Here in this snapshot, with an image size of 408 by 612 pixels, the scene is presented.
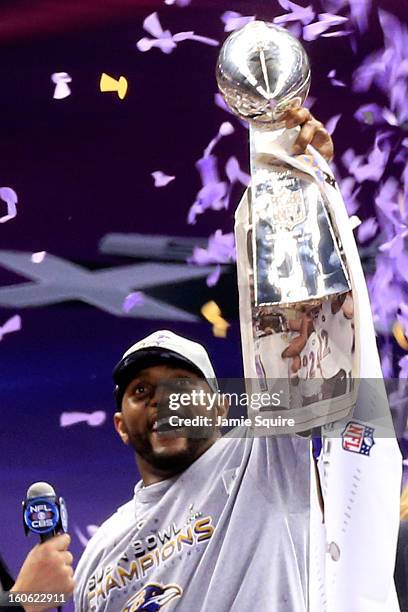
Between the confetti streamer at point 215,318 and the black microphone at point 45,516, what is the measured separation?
1.86 feet

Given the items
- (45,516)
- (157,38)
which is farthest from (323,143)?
(45,516)

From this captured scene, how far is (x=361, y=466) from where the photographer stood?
2488 millimetres

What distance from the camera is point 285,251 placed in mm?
2549

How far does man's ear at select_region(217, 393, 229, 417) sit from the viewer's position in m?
2.78

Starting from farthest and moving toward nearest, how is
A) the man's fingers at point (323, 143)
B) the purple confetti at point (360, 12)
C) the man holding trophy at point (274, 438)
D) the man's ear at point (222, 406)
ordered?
1. the purple confetti at point (360, 12)
2. the man's ear at point (222, 406)
3. the man's fingers at point (323, 143)
4. the man holding trophy at point (274, 438)

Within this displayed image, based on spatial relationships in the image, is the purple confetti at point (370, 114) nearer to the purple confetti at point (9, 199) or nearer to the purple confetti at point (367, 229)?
the purple confetti at point (367, 229)

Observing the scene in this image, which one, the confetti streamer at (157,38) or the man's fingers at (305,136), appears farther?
the confetti streamer at (157,38)

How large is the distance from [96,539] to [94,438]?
0.25m

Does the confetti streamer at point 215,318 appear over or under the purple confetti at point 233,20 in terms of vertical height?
under

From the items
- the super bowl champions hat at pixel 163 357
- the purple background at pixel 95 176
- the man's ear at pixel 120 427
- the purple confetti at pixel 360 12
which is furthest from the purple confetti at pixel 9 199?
the purple confetti at pixel 360 12

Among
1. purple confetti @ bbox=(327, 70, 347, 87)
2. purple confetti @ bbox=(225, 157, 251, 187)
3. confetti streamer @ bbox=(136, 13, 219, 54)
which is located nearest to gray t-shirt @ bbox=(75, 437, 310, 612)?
purple confetti @ bbox=(225, 157, 251, 187)

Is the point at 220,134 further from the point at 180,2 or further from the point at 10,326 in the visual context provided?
the point at 10,326

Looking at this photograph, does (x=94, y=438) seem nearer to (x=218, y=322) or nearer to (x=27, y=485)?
(x=27, y=485)

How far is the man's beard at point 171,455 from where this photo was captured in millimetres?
2799
